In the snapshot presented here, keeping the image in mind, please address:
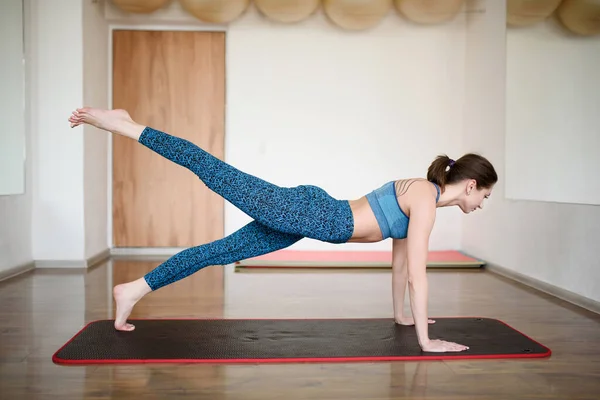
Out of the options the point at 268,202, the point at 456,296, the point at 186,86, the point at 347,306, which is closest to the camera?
the point at 268,202

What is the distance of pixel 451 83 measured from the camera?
554cm

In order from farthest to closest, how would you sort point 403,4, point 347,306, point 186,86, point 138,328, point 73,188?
point 186,86 → point 403,4 → point 73,188 → point 347,306 → point 138,328

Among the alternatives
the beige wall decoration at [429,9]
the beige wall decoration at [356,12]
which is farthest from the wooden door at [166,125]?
the beige wall decoration at [429,9]

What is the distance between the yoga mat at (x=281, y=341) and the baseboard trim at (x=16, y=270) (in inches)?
62.5

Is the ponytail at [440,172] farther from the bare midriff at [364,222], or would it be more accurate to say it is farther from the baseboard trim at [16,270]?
the baseboard trim at [16,270]

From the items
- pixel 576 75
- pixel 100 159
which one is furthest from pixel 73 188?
pixel 576 75

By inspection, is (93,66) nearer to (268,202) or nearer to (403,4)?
(403,4)

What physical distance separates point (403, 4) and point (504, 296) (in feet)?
8.51

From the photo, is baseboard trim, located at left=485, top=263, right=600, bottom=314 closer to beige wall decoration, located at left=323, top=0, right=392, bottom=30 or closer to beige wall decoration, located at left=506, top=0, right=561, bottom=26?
beige wall decoration, located at left=506, top=0, right=561, bottom=26

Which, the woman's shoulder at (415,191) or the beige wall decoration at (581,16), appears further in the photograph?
the beige wall decoration at (581,16)

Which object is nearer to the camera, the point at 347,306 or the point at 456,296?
the point at 347,306

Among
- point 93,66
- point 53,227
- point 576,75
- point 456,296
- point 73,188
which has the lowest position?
point 456,296

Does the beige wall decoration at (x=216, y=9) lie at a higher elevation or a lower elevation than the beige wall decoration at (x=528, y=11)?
higher

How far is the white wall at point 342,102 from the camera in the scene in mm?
5461
